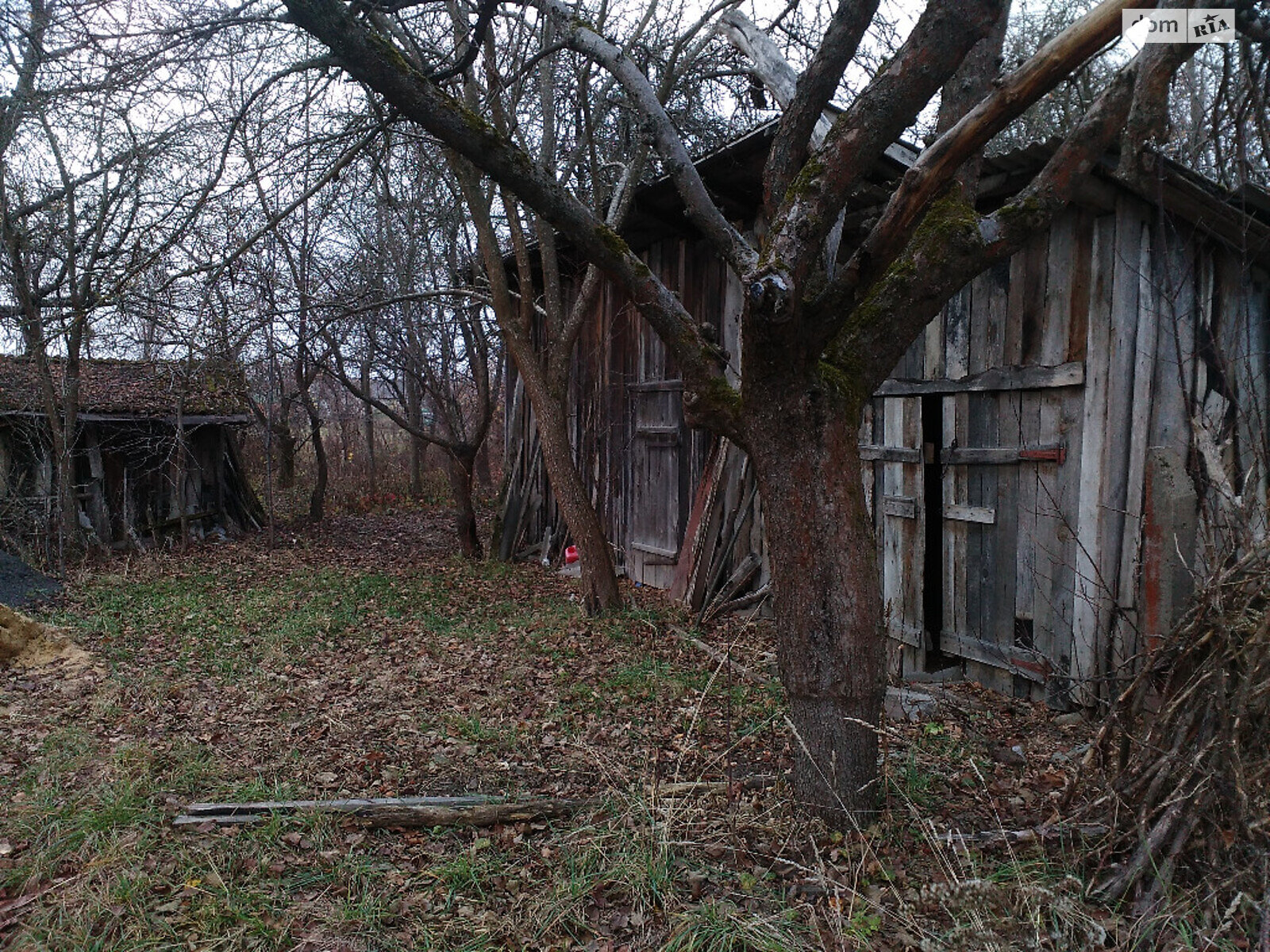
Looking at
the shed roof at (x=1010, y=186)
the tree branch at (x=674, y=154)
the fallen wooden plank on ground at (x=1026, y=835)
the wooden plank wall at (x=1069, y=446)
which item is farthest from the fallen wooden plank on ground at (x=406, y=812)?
the shed roof at (x=1010, y=186)

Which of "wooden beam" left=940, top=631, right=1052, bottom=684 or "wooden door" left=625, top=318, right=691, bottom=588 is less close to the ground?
"wooden door" left=625, top=318, right=691, bottom=588

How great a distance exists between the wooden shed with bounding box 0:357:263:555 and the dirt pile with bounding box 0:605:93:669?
9.55 ft

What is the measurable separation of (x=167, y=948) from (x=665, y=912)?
1782 millimetres

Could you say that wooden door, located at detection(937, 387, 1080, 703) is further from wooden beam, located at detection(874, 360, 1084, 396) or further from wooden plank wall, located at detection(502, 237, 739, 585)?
wooden plank wall, located at detection(502, 237, 739, 585)

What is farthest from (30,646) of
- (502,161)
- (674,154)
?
(674,154)

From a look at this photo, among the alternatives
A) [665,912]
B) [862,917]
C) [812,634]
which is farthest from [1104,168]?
[665,912]

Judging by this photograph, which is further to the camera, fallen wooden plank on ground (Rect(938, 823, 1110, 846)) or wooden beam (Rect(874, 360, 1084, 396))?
wooden beam (Rect(874, 360, 1084, 396))

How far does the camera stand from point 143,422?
1239cm

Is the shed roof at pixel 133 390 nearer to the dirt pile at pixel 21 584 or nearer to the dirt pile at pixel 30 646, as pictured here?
the dirt pile at pixel 21 584

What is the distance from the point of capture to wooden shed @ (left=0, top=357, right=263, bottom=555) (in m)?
10.3

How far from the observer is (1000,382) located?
5.13 m

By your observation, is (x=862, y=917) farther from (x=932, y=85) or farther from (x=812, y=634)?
(x=932, y=85)

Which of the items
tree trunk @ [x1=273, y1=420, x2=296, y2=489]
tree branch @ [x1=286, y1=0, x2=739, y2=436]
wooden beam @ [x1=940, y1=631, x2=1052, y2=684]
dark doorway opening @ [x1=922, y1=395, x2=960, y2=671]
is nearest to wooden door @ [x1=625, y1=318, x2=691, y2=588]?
dark doorway opening @ [x1=922, y1=395, x2=960, y2=671]

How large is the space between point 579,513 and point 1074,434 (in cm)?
433
